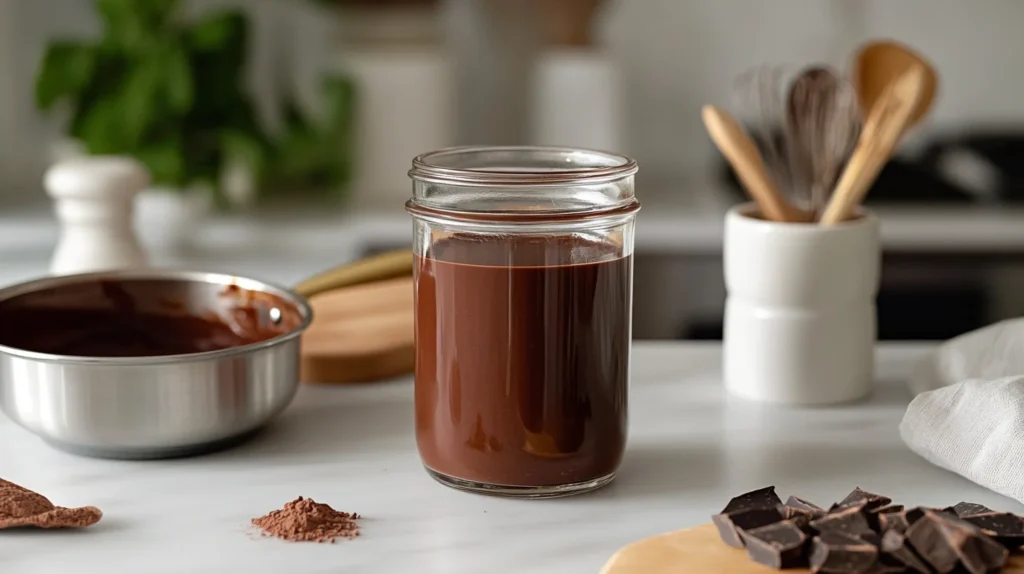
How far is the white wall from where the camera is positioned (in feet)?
7.85

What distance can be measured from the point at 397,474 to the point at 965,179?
1.72 m

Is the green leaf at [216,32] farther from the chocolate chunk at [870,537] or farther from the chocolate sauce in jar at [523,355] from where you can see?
the chocolate chunk at [870,537]

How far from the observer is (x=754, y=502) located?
24.8 inches

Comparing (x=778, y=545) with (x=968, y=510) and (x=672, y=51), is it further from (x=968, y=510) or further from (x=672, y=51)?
(x=672, y=51)

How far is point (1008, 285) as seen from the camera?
194cm

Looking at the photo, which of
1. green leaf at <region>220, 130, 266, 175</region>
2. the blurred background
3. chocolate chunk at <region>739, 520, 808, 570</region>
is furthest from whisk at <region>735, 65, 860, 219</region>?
green leaf at <region>220, 130, 266, 175</region>

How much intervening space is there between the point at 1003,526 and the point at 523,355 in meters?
0.27

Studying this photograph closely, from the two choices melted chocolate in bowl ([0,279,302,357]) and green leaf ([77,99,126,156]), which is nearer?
melted chocolate in bowl ([0,279,302,357])

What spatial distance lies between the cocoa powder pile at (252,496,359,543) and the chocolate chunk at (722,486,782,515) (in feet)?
0.67

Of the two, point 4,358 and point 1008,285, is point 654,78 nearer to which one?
point 1008,285

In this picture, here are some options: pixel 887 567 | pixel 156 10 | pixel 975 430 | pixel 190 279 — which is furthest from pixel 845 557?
pixel 156 10

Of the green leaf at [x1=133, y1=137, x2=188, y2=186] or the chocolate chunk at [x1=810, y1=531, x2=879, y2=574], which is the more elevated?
the green leaf at [x1=133, y1=137, x2=188, y2=186]

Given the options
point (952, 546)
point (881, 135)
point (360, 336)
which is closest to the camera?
point (952, 546)

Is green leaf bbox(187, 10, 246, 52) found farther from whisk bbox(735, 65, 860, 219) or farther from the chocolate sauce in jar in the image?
the chocolate sauce in jar
